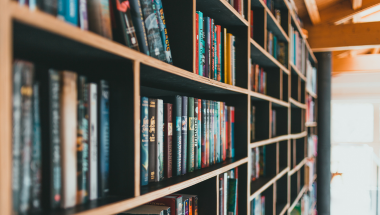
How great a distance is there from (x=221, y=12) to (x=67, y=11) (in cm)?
72

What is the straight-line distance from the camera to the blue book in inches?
21.7

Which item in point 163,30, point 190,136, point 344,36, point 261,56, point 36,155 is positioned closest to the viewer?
point 36,155

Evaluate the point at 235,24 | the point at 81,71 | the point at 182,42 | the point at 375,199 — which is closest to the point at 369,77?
the point at 375,199

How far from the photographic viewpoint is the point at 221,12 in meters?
1.15

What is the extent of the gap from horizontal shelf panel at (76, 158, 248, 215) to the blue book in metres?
0.36

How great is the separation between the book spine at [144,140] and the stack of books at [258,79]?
1078mm

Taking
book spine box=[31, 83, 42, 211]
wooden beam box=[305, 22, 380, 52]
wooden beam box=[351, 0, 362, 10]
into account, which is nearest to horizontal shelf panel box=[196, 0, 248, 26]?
book spine box=[31, 83, 42, 211]

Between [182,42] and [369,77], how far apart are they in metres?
5.06

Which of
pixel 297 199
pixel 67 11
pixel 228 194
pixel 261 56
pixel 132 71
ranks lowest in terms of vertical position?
pixel 297 199

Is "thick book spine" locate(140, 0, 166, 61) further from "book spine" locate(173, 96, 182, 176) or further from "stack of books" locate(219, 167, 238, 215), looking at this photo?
"stack of books" locate(219, 167, 238, 215)

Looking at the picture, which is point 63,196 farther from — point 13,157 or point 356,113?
point 356,113

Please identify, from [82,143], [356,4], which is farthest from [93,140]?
[356,4]

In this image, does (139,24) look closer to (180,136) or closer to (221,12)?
(180,136)

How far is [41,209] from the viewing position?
1.66 ft
